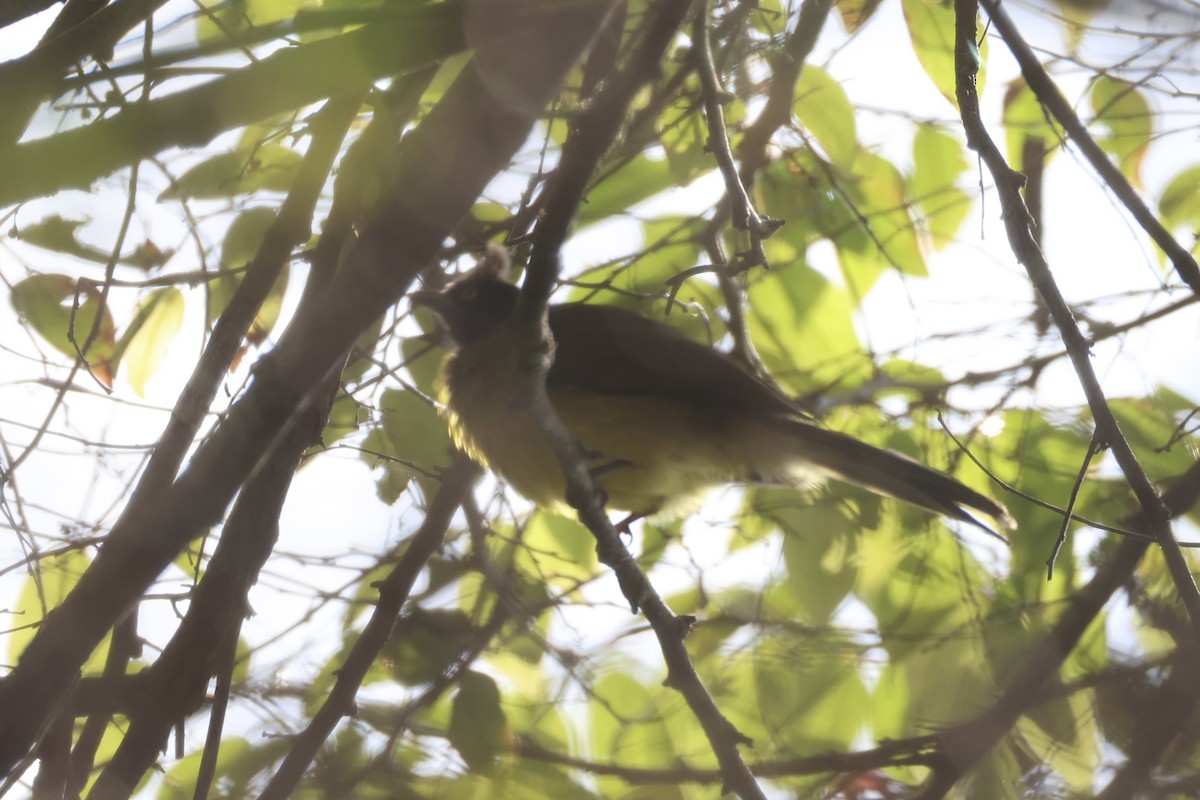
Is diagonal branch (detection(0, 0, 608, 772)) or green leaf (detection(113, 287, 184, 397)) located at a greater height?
green leaf (detection(113, 287, 184, 397))

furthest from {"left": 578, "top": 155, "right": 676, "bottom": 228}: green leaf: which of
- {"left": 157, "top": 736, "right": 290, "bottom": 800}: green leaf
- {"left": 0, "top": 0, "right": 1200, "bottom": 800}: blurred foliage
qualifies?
{"left": 157, "top": 736, "right": 290, "bottom": 800}: green leaf

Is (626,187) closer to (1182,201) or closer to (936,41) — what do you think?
(936,41)

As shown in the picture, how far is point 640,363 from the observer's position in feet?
10.7

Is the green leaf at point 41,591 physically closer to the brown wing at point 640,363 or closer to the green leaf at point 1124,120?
the brown wing at point 640,363

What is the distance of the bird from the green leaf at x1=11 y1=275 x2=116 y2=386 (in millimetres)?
854

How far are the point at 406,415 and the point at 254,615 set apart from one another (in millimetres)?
708

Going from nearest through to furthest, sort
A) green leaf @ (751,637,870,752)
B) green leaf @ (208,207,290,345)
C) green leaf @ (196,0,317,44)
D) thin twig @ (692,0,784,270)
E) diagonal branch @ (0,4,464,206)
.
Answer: diagonal branch @ (0,4,464,206) < green leaf @ (196,0,317,44) < thin twig @ (692,0,784,270) < green leaf @ (751,637,870,752) < green leaf @ (208,207,290,345)

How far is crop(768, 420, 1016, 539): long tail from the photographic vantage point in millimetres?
2607

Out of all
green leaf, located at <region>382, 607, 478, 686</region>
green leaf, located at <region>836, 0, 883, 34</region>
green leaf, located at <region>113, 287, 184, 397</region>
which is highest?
green leaf, located at <region>836, 0, 883, 34</region>

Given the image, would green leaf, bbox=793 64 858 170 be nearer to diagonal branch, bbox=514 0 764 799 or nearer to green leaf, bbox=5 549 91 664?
diagonal branch, bbox=514 0 764 799

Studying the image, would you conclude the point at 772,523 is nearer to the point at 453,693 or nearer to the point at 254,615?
the point at 453,693

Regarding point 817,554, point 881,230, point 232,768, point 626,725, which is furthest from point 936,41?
point 232,768

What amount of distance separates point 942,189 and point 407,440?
1646mm

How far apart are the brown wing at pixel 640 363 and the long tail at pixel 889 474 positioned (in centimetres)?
21
